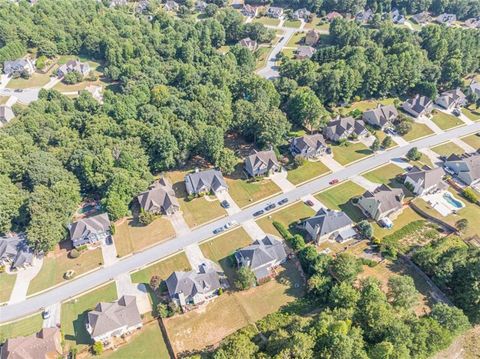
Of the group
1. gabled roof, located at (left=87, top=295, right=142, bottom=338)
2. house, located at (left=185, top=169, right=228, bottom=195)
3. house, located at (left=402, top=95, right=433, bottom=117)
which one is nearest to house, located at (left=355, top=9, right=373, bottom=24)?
house, located at (left=402, top=95, right=433, bottom=117)

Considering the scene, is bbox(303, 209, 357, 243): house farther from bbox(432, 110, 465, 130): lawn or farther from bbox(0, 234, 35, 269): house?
bbox(432, 110, 465, 130): lawn

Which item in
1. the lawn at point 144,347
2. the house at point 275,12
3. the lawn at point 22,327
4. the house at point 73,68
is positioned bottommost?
the lawn at point 144,347

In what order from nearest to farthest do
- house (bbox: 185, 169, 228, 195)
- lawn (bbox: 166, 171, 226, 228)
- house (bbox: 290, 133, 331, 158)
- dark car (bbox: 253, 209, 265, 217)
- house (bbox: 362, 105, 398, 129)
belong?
1. lawn (bbox: 166, 171, 226, 228)
2. dark car (bbox: 253, 209, 265, 217)
3. house (bbox: 185, 169, 228, 195)
4. house (bbox: 290, 133, 331, 158)
5. house (bbox: 362, 105, 398, 129)

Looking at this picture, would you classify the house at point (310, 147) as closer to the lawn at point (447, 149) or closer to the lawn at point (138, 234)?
the lawn at point (447, 149)

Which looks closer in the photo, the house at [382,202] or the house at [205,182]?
the house at [382,202]

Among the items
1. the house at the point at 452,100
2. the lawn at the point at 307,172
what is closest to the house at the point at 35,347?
the lawn at the point at 307,172

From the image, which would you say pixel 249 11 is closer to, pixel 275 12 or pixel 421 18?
pixel 275 12
